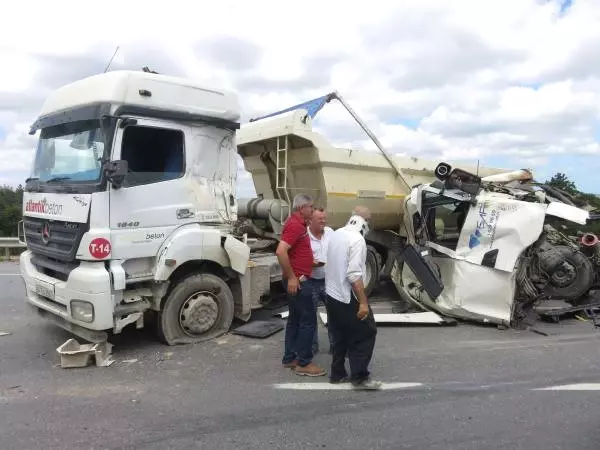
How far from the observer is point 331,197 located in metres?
Answer: 7.46

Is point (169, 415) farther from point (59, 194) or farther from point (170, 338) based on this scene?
point (59, 194)

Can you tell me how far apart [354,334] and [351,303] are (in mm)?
260

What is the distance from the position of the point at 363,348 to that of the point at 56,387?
8.56 ft

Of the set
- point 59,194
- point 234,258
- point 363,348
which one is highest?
point 59,194

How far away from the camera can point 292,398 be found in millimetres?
4289

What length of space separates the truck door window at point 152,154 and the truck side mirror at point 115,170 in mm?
248

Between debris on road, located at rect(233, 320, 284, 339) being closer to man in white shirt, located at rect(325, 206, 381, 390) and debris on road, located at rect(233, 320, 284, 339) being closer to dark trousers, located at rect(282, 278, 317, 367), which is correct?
dark trousers, located at rect(282, 278, 317, 367)

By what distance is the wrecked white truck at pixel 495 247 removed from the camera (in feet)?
21.0

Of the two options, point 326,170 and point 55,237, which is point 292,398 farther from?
point 326,170

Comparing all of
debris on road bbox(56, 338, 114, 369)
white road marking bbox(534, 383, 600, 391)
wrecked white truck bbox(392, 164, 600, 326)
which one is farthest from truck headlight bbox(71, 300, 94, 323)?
wrecked white truck bbox(392, 164, 600, 326)

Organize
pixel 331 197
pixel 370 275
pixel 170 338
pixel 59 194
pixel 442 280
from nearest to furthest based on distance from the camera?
pixel 59 194
pixel 170 338
pixel 442 280
pixel 331 197
pixel 370 275

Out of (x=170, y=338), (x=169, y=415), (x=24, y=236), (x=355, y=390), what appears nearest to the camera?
(x=169, y=415)

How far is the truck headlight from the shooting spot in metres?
5.00

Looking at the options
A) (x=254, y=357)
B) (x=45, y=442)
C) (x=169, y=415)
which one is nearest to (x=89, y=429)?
(x=45, y=442)
